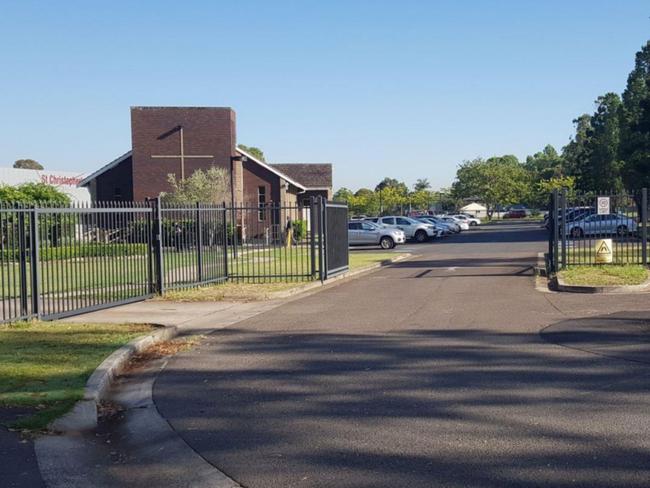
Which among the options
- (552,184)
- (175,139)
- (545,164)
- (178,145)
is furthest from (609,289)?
(545,164)

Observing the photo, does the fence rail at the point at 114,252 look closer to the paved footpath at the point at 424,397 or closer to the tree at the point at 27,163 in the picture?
the paved footpath at the point at 424,397

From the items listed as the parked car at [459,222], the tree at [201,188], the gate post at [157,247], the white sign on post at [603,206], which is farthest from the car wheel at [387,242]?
the parked car at [459,222]

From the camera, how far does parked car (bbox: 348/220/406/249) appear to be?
40.2 metres

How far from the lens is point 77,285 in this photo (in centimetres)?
1455

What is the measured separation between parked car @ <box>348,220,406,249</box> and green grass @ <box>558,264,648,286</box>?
2036cm

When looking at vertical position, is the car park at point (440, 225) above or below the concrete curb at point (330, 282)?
above

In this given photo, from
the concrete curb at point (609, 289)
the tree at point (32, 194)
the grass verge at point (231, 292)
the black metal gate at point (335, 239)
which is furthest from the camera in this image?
the tree at point (32, 194)

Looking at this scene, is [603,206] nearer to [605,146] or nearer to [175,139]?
[175,139]

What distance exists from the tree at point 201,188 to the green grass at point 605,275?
85.6ft

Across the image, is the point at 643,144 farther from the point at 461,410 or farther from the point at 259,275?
the point at 461,410

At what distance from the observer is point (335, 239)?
21.7m

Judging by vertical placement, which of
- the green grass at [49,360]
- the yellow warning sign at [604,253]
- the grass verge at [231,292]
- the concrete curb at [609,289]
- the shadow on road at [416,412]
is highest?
the yellow warning sign at [604,253]

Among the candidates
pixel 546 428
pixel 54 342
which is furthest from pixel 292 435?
pixel 54 342

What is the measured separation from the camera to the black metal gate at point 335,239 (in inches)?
810
